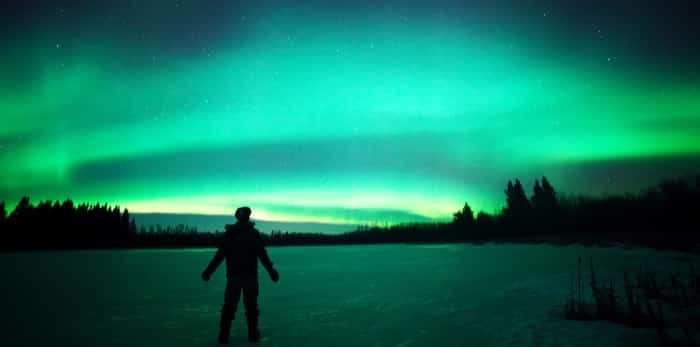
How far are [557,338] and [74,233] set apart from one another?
15134cm

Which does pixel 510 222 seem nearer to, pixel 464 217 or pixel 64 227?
pixel 464 217

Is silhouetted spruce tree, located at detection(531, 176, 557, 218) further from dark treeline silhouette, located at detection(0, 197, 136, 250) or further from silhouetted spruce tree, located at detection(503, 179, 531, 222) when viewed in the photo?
dark treeline silhouette, located at detection(0, 197, 136, 250)

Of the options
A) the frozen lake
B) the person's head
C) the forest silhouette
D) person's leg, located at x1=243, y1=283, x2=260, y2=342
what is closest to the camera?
person's leg, located at x1=243, y1=283, x2=260, y2=342

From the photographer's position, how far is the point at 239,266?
19.2ft

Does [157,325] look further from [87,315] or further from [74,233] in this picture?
[74,233]

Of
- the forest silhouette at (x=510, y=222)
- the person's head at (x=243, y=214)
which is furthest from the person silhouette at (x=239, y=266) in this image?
the forest silhouette at (x=510, y=222)

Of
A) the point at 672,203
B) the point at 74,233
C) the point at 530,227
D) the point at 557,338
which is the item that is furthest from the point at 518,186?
the point at 74,233

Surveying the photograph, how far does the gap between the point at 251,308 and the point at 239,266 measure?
84 centimetres

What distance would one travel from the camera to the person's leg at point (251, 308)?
588 cm

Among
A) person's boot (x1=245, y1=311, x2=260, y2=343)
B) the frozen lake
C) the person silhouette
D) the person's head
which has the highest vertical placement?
the person's head

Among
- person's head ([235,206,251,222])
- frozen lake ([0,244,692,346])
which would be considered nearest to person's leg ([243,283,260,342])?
frozen lake ([0,244,692,346])

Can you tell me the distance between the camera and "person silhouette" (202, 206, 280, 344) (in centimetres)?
582

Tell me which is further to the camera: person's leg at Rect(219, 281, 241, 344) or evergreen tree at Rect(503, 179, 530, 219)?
evergreen tree at Rect(503, 179, 530, 219)

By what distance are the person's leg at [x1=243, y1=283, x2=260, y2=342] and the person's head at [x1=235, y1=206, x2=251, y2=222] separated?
1.19m
